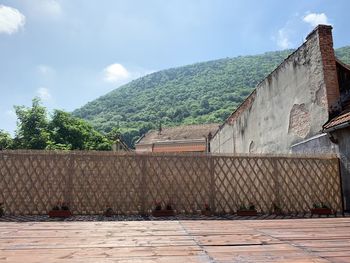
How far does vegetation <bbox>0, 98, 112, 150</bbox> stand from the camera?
47.1 feet

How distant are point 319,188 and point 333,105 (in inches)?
60.3

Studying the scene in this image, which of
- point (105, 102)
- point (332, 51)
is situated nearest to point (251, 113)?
point (332, 51)

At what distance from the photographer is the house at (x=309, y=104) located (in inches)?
224

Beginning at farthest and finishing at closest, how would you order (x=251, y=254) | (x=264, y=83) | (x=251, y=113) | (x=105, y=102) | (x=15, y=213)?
(x=105, y=102) < (x=251, y=113) < (x=264, y=83) < (x=15, y=213) < (x=251, y=254)

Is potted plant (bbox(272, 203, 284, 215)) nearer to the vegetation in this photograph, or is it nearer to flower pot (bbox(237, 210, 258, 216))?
flower pot (bbox(237, 210, 258, 216))

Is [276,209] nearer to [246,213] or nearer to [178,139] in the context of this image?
[246,213]

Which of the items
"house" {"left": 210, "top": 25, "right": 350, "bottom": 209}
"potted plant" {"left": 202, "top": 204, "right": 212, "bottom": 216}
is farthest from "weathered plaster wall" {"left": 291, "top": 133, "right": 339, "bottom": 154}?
"potted plant" {"left": 202, "top": 204, "right": 212, "bottom": 216}

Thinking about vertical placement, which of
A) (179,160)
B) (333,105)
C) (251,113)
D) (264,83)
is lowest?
(179,160)

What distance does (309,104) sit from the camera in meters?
6.38

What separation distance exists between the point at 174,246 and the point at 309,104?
5.60m

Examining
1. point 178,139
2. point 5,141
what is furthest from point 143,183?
point 178,139

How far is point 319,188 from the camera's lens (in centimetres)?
604

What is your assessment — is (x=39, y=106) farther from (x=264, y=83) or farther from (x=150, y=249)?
(x=150, y=249)

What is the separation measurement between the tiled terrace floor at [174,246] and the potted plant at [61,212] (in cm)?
372
